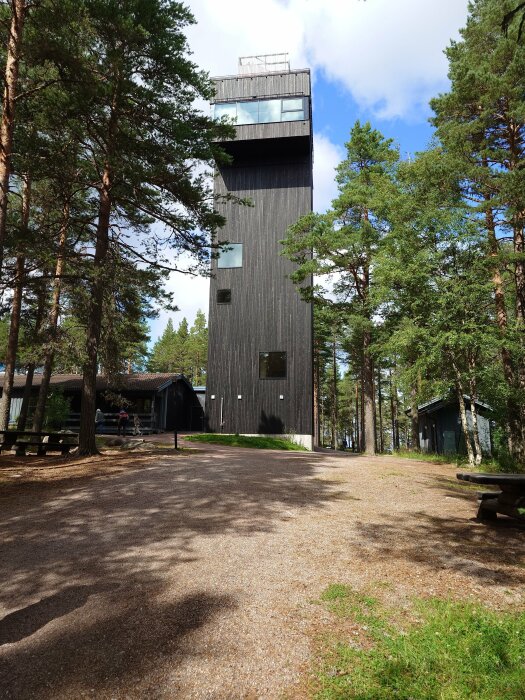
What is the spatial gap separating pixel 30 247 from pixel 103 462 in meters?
6.32

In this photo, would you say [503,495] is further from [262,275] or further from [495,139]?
[262,275]

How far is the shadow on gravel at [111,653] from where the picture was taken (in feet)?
9.78

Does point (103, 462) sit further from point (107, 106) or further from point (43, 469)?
point (107, 106)

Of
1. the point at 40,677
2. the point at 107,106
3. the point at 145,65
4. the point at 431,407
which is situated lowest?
the point at 40,677

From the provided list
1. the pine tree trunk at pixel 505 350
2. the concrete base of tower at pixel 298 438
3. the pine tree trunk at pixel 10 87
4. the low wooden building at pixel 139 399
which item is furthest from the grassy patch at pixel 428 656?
the low wooden building at pixel 139 399

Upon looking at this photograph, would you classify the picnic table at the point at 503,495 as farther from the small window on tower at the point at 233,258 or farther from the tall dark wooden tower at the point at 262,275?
the small window on tower at the point at 233,258

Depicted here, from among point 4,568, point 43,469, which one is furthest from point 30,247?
point 4,568

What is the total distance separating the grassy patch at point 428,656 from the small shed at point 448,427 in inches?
775

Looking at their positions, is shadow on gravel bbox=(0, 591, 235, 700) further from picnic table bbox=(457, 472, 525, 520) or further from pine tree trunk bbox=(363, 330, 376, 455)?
pine tree trunk bbox=(363, 330, 376, 455)

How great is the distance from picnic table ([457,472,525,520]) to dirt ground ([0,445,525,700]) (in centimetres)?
22

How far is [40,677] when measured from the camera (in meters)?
3.11

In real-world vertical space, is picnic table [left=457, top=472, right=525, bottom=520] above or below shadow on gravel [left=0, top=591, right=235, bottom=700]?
above

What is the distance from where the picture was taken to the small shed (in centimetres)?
2295

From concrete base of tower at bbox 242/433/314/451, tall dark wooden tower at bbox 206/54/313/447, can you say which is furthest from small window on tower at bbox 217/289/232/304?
concrete base of tower at bbox 242/433/314/451
